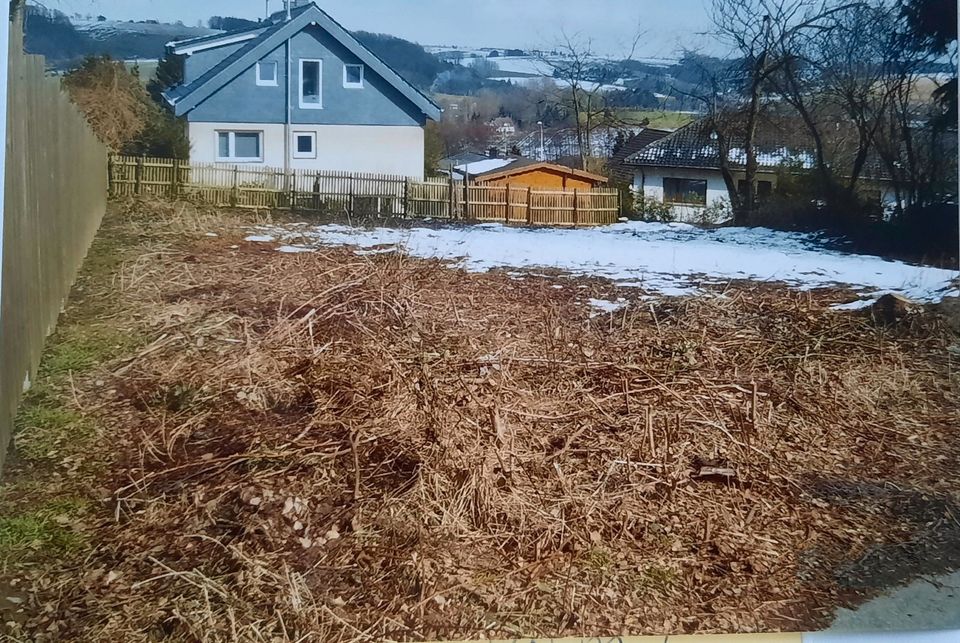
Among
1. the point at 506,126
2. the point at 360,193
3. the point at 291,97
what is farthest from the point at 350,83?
the point at 506,126

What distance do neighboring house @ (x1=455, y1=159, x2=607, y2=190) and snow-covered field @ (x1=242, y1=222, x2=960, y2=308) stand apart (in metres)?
0.10

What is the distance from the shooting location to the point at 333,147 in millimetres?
1840

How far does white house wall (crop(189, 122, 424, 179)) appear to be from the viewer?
71.2 inches

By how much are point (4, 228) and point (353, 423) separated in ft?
2.53

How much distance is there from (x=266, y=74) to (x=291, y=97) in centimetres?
7

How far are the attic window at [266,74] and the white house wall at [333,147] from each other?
0.08 meters

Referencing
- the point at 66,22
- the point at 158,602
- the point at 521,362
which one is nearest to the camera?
the point at 158,602

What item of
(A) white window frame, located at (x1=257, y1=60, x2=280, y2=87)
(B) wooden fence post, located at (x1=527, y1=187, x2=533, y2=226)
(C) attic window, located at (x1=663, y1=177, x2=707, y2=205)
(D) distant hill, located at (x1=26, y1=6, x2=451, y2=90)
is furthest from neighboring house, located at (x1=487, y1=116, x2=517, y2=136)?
(D) distant hill, located at (x1=26, y1=6, x2=451, y2=90)

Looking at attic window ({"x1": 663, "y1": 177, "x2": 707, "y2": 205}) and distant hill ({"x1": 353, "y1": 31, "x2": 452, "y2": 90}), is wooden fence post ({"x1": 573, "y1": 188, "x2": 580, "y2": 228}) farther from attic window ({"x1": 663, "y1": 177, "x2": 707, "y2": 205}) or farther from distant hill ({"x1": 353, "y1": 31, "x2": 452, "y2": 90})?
distant hill ({"x1": 353, "y1": 31, "x2": 452, "y2": 90})

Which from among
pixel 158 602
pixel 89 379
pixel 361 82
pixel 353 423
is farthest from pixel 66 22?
pixel 158 602

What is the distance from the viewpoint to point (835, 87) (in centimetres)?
197

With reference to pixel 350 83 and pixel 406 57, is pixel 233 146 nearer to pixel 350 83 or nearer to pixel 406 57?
Result: pixel 350 83

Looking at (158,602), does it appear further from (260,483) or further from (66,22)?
(66,22)

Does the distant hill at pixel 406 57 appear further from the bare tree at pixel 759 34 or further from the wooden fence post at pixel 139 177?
the bare tree at pixel 759 34
